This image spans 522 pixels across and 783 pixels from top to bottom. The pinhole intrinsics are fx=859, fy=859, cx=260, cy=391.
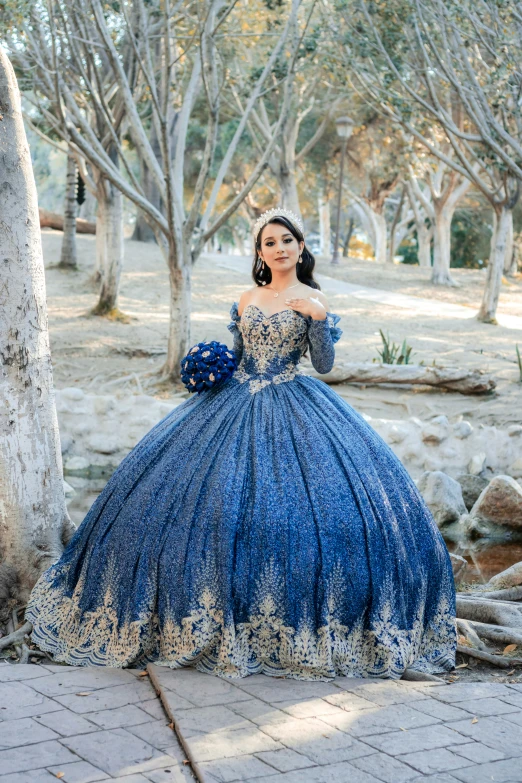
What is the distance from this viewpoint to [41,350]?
366cm

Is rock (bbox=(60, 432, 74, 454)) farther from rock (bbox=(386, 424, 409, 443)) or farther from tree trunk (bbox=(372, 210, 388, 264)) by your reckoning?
tree trunk (bbox=(372, 210, 388, 264))

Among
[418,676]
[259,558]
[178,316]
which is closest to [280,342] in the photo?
[259,558]

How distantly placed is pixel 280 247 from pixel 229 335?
279 inches

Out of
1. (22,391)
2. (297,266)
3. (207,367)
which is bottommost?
(22,391)

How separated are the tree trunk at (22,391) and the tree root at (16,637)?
26 centimetres

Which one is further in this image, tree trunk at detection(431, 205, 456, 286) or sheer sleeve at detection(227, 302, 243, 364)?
tree trunk at detection(431, 205, 456, 286)

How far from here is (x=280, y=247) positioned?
3676mm

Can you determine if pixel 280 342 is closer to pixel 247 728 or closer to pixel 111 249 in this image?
pixel 247 728

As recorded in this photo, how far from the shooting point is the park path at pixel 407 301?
13.6 meters

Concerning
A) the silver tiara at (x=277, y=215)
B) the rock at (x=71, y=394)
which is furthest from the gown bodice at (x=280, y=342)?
the rock at (x=71, y=394)

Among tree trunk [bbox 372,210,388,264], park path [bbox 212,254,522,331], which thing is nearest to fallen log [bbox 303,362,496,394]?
park path [bbox 212,254,522,331]

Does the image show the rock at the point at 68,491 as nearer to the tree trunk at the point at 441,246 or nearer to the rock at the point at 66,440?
the rock at the point at 66,440

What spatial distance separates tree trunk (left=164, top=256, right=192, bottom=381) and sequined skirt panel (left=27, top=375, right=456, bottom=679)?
5.16 m

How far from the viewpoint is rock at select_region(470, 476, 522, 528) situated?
571 centimetres
